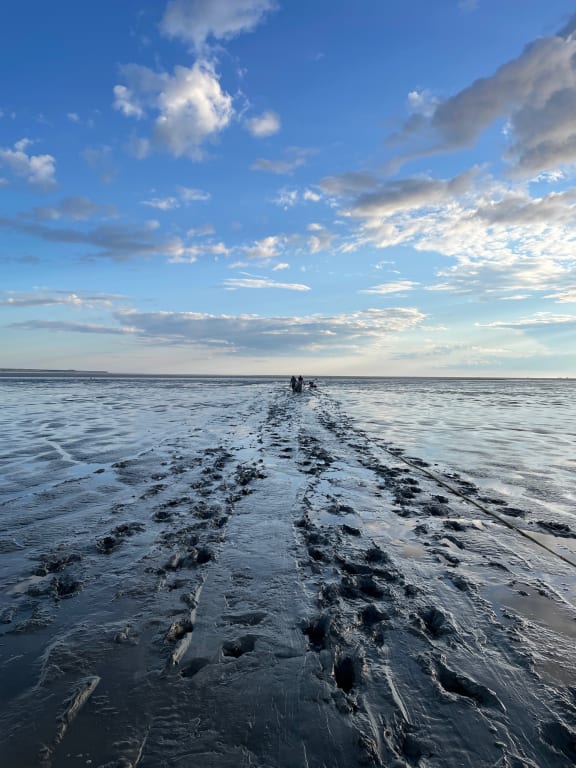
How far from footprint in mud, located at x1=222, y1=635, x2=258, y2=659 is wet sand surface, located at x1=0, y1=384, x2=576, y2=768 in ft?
0.06

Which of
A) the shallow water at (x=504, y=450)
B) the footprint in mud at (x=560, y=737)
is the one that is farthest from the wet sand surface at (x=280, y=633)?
the shallow water at (x=504, y=450)

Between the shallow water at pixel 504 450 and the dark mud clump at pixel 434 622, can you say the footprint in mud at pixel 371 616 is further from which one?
the shallow water at pixel 504 450

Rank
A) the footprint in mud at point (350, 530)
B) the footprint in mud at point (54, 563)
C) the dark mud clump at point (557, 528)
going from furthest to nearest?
1. the dark mud clump at point (557, 528)
2. the footprint in mud at point (350, 530)
3. the footprint in mud at point (54, 563)

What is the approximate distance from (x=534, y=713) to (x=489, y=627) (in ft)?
4.13

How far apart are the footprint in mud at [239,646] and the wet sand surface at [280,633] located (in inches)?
0.7

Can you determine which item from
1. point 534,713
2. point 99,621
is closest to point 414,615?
point 534,713

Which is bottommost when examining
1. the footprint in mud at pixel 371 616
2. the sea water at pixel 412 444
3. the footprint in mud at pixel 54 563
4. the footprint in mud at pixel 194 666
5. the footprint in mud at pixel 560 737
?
the sea water at pixel 412 444

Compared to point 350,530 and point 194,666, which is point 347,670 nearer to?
point 194,666

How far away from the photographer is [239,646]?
428cm

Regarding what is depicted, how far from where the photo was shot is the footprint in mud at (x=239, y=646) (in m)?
4.17

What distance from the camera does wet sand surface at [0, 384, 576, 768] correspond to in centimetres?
314

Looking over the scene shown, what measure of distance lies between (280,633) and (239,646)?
47 cm

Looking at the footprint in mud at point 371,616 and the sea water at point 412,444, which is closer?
the footprint in mud at point 371,616

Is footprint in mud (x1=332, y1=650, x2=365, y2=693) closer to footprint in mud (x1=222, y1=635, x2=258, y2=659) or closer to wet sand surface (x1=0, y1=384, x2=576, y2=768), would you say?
wet sand surface (x1=0, y1=384, x2=576, y2=768)
